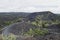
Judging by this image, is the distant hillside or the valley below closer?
the valley below

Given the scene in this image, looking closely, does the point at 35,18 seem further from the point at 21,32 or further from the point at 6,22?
the point at 21,32

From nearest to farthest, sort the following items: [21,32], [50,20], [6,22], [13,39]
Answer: [13,39] < [21,32] < [6,22] < [50,20]

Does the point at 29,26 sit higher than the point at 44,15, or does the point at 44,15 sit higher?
the point at 44,15

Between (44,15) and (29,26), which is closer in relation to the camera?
(29,26)

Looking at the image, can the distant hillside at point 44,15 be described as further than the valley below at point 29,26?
Yes

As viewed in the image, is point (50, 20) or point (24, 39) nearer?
point (24, 39)

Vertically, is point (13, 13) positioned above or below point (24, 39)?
above

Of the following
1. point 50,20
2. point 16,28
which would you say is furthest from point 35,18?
point 16,28

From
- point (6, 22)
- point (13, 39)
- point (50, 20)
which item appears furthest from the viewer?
point (50, 20)

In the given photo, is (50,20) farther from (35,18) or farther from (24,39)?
(24,39)
